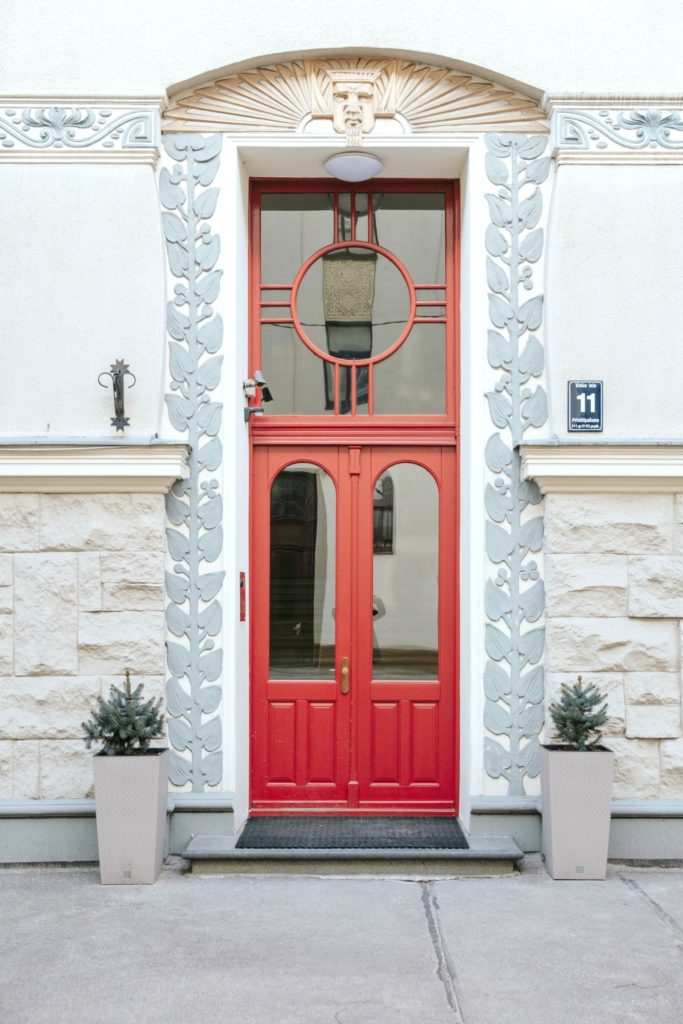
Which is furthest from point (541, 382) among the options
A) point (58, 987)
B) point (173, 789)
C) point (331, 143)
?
point (58, 987)

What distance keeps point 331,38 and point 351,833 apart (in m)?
5.07

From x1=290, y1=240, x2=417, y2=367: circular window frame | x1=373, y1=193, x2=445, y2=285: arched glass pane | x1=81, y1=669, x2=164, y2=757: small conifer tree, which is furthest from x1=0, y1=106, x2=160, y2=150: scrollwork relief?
x1=81, y1=669, x2=164, y2=757: small conifer tree

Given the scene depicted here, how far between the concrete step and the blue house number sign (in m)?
2.64

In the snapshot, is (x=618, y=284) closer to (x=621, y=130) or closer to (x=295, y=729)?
(x=621, y=130)

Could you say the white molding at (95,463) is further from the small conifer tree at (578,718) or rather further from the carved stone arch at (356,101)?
the small conifer tree at (578,718)

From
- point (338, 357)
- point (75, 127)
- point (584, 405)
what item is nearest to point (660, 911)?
point (584, 405)

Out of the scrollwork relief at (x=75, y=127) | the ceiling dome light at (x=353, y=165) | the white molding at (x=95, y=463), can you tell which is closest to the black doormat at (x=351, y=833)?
the white molding at (x=95, y=463)

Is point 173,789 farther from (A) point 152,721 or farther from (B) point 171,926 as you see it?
(B) point 171,926

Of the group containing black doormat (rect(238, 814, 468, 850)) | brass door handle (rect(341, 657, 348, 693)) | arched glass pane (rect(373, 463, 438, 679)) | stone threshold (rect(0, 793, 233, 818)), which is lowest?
black doormat (rect(238, 814, 468, 850))

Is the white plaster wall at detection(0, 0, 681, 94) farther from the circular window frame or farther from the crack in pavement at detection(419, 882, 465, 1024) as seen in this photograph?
the crack in pavement at detection(419, 882, 465, 1024)

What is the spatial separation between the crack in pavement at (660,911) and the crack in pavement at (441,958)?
1.13 meters

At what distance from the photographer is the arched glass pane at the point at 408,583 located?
7.18 m

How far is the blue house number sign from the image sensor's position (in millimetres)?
6500

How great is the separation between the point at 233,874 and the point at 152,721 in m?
1.05
